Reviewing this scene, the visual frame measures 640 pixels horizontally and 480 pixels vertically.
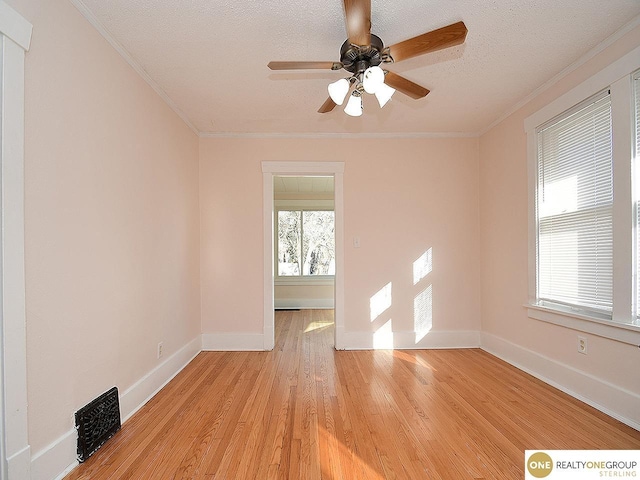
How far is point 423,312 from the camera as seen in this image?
387 centimetres

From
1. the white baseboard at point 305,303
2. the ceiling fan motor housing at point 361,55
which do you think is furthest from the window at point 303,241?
the ceiling fan motor housing at point 361,55

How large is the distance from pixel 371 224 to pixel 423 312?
3.95ft

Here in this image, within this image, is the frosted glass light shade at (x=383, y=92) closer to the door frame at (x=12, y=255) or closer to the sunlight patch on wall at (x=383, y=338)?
the door frame at (x=12, y=255)

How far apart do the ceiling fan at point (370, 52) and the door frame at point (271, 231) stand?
5.53 ft

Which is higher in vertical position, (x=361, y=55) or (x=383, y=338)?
(x=361, y=55)

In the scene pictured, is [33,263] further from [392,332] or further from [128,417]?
[392,332]

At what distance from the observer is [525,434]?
198cm

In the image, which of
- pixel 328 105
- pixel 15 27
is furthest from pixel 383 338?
pixel 15 27

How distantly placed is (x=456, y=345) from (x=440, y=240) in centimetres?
124

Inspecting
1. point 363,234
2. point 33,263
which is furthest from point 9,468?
point 363,234

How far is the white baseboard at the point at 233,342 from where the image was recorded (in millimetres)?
3811

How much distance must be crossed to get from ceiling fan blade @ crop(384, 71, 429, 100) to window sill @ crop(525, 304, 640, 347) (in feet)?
6.56

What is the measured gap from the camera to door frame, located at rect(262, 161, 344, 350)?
3.83m

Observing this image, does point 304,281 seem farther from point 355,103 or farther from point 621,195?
point 621,195
